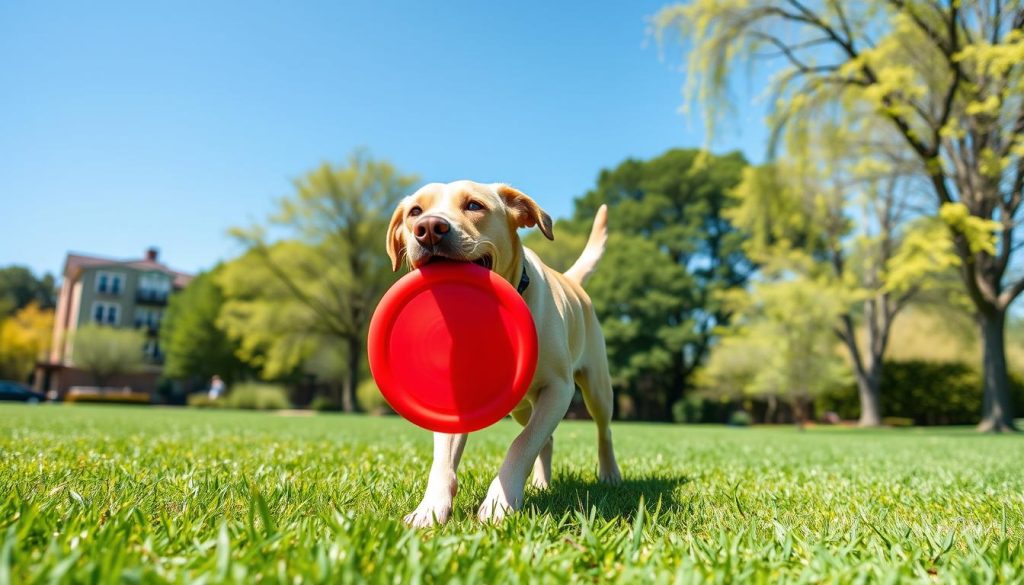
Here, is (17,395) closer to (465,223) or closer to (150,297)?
(150,297)

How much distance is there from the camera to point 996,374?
18812 millimetres

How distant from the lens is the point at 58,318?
64.6 meters

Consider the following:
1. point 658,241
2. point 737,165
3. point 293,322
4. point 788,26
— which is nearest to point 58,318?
point 293,322

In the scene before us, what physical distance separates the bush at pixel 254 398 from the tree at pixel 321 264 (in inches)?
159

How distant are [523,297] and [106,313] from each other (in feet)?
217

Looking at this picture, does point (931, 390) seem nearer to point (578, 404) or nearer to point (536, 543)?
point (578, 404)

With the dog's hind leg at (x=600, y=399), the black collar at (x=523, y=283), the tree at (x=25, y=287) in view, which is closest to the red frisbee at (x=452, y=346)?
the black collar at (x=523, y=283)

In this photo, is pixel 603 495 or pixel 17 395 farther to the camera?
pixel 17 395


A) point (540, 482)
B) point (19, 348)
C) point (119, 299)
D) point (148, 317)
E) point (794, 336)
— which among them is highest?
point (119, 299)

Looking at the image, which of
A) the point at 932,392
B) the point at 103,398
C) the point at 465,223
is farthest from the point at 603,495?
the point at 103,398

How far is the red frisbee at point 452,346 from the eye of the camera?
267 cm

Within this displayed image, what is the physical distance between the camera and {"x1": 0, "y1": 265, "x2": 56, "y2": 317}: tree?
7412cm

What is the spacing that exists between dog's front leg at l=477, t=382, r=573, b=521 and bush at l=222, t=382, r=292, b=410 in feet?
120

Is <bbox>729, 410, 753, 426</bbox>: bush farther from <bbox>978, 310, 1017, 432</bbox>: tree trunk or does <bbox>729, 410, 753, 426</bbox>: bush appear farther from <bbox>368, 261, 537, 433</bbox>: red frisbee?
<bbox>368, 261, 537, 433</bbox>: red frisbee
